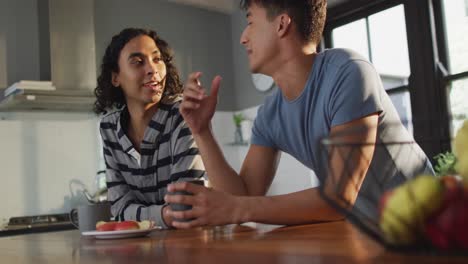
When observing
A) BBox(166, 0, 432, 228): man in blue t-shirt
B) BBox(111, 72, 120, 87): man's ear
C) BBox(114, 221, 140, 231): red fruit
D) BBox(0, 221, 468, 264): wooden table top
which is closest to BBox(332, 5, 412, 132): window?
BBox(111, 72, 120, 87): man's ear

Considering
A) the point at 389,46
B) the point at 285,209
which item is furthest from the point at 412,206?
the point at 389,46

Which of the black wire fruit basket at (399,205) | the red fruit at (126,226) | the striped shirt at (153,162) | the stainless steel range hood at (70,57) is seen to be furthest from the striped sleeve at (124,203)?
the stainless steel range hood at (70,57)

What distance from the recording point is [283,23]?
5.11 feet

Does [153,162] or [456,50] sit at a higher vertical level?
[456,50]

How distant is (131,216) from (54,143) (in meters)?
2.43

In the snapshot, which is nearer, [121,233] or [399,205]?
[399,205]

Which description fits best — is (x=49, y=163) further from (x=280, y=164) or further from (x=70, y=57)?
(x=280, y=164)

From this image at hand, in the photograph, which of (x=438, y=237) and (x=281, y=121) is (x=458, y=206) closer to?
(x=438, y=237)

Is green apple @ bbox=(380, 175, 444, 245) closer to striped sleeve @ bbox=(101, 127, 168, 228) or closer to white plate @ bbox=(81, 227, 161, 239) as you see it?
white plate @ bbox=(81, 227, 161, 239)

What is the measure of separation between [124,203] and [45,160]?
7.42 feet

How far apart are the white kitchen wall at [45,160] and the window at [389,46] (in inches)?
81.5

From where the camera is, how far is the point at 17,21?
12.6 ft

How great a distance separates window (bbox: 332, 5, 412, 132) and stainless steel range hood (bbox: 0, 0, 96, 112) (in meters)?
1.93

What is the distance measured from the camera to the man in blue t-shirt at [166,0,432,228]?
3.84ft
